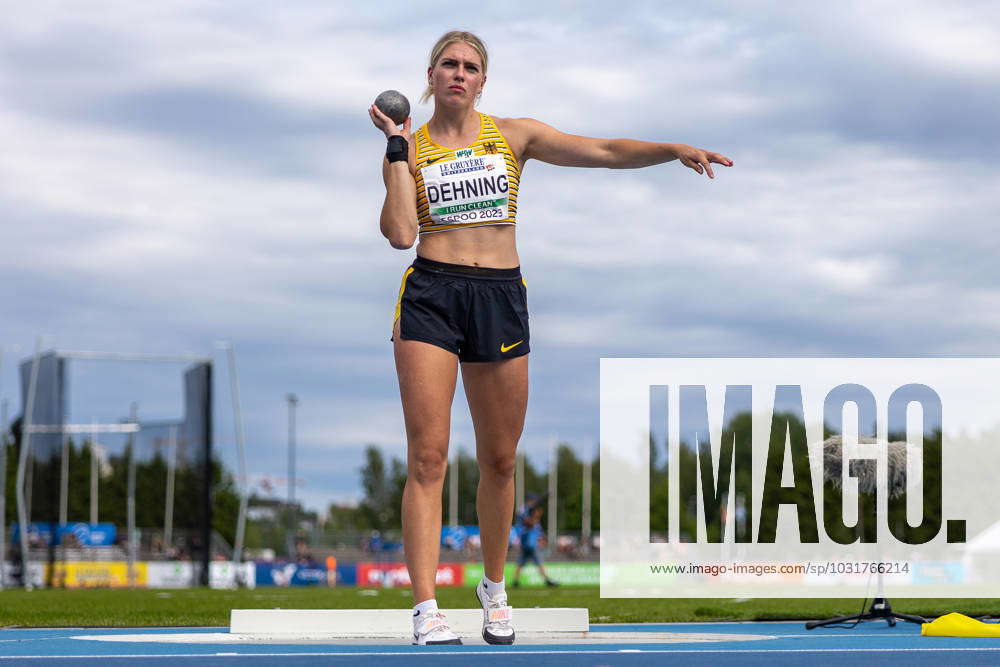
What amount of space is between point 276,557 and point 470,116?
57.9 metres

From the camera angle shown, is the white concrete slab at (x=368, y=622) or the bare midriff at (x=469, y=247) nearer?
the bare midriff at (x=469, y=247)

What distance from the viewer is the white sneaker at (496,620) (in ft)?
16.7

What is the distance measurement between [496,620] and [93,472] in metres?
31.2

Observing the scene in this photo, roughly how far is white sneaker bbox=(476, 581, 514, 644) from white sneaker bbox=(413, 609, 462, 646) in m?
0.36

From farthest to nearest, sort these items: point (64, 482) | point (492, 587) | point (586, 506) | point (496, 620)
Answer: point (586, 506) < point (64, 482) < point (492, 587) < point (496, 620)

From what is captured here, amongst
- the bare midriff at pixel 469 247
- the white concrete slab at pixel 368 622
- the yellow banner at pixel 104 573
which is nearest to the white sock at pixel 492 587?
the white concrete slab at pixel 368 622

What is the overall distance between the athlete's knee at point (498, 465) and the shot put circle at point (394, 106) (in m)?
1.37

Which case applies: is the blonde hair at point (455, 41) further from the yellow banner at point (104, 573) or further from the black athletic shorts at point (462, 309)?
the yellow banner at point (104, 573)

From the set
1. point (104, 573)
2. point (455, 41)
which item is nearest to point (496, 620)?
point (455, 41)

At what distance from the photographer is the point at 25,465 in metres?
29.9

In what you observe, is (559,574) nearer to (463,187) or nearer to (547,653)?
(463,187)

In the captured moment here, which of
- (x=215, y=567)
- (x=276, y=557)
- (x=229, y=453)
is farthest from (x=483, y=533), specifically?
(x=276, y=557)

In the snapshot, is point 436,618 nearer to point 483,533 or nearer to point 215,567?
point 483,533

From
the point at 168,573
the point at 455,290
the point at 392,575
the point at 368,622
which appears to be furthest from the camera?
the point at 392,575
